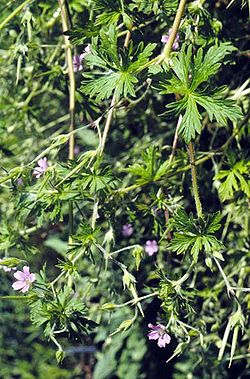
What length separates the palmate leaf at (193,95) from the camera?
0.83m

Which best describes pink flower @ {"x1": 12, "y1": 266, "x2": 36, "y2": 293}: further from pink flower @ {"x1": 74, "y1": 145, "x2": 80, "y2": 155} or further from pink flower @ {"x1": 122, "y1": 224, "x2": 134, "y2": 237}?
pink flower @ {"x1": 74, "y1": 145, "x2": 80, "y2": 155}

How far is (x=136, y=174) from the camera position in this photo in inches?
40.9

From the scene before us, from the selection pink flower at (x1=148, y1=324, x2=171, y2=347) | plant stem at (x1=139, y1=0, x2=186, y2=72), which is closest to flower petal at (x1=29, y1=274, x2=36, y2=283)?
pink flower at (x1=148, y1=324, x2=171, y2=347)

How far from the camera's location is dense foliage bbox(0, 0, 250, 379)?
0.87 metres

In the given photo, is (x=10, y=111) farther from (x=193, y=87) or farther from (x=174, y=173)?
(x=193, y=87)

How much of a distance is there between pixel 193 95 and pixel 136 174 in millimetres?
222

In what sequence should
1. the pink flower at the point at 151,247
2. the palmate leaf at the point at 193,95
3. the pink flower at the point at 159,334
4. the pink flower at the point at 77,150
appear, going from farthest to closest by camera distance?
the pink flower at the point at 77,150
the pink flower at the point at 151,247
the pink flower at the point at 159,334
the palmate leaf at the point at 193,95

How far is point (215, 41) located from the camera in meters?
0.99

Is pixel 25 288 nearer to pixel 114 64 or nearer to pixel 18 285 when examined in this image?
pixel 18 285

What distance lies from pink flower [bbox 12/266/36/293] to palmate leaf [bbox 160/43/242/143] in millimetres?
255

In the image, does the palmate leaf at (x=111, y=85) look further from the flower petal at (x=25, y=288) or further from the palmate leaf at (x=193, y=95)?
the flower petal at (x=25, y=288)

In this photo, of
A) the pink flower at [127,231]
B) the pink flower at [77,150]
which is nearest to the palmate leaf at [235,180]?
the pink flower at [127,231]

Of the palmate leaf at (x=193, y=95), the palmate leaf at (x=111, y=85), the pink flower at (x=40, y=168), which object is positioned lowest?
the pink flower at (x=40, y=168)

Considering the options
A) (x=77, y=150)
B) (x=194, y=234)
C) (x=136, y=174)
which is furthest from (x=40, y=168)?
(x=77, y=150)
